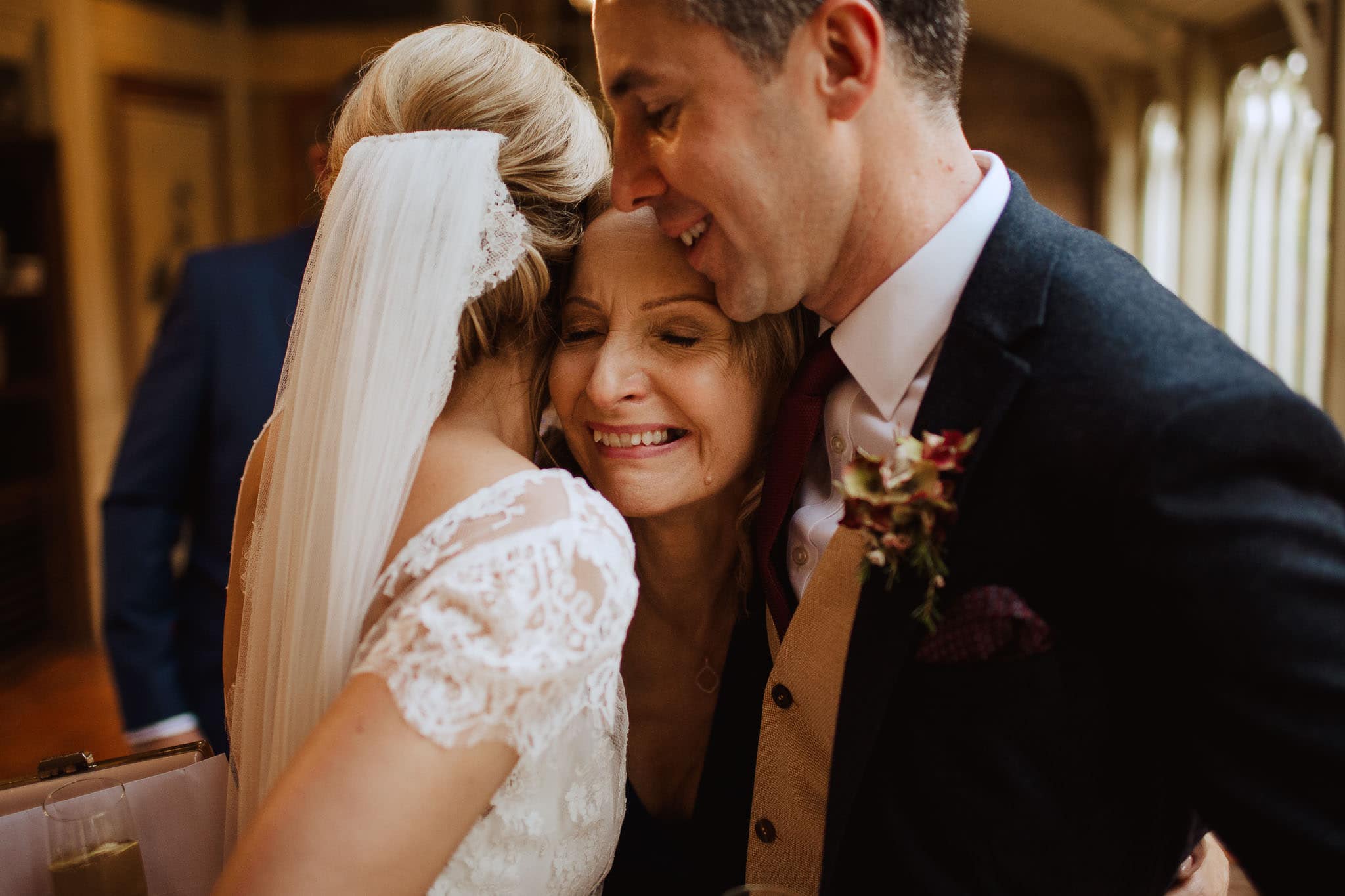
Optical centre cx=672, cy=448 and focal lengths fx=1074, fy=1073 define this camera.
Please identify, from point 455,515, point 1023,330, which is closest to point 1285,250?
point 1023,330

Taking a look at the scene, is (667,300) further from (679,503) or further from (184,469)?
(184,469)

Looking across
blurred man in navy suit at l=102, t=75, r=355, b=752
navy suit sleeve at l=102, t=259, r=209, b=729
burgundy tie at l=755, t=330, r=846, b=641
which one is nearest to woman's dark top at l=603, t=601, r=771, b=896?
burgundy tie at l=755, t=330, r=846, b=641

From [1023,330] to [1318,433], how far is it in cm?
35

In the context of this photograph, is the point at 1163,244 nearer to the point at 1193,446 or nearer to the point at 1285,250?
the point at 1285,250

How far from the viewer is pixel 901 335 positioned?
1.53 m

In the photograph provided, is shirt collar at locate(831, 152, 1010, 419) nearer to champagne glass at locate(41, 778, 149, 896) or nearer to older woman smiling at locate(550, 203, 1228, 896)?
older woman smiling at locate(550, 203, 1228, 896)

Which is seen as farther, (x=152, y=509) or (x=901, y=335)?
(x=152, y=509)

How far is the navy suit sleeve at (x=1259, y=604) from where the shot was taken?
1.14m

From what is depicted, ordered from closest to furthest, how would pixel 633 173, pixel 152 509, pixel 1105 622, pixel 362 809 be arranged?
1. pixel 362 809
2. pixel 1105 622
3. pixel 633 173
4. pixel 152 509

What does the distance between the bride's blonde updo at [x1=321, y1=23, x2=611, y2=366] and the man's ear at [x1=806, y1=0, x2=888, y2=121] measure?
413mm

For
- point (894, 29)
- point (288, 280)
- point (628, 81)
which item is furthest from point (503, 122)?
point (288, 280)

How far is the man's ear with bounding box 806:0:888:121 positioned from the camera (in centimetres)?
144

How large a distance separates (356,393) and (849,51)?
2.65 ft

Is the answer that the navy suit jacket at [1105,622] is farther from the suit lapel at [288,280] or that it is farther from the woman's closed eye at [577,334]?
the suit lapel at [288,280]
